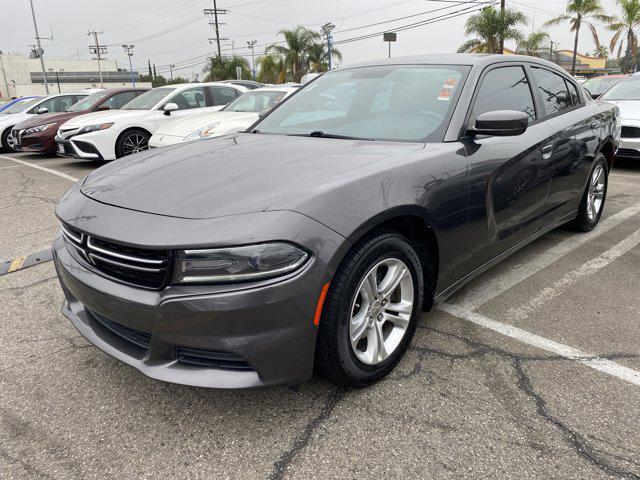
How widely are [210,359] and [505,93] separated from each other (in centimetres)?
253

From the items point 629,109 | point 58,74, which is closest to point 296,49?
point 629,109

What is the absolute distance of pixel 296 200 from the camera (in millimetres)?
1910

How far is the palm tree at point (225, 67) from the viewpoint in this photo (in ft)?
152

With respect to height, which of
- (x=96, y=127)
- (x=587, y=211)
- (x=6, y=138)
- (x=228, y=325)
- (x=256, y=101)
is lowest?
(x=587, y=211)

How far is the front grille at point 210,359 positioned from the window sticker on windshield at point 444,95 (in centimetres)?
191

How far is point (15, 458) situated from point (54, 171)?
8.46m

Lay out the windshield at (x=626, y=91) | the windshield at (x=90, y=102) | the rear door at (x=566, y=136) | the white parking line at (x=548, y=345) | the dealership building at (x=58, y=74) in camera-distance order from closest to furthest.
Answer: the white parking line at (x=548, y=345)
the rear door at (x=566, y=136)
the windshield at (x=626, y=91)
the windshield at (x=90, y=102)
the dealership building at (x=58, y=74)

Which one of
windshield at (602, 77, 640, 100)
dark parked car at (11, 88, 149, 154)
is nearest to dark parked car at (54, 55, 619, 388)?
windshield at (602, 77, 640, 100)

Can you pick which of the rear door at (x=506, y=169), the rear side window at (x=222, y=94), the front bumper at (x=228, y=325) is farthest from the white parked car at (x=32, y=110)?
the front bumper at (x=228, y=325)

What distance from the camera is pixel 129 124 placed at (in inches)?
350

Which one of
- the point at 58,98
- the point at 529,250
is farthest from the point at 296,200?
the point at 58,98

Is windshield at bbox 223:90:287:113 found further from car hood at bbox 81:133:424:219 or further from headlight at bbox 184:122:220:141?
car hood at bbox 81:133:424:219

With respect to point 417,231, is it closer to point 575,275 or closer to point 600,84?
point 575,275

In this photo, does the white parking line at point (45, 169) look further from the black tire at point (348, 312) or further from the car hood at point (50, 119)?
the black tire at point (348, 312)
